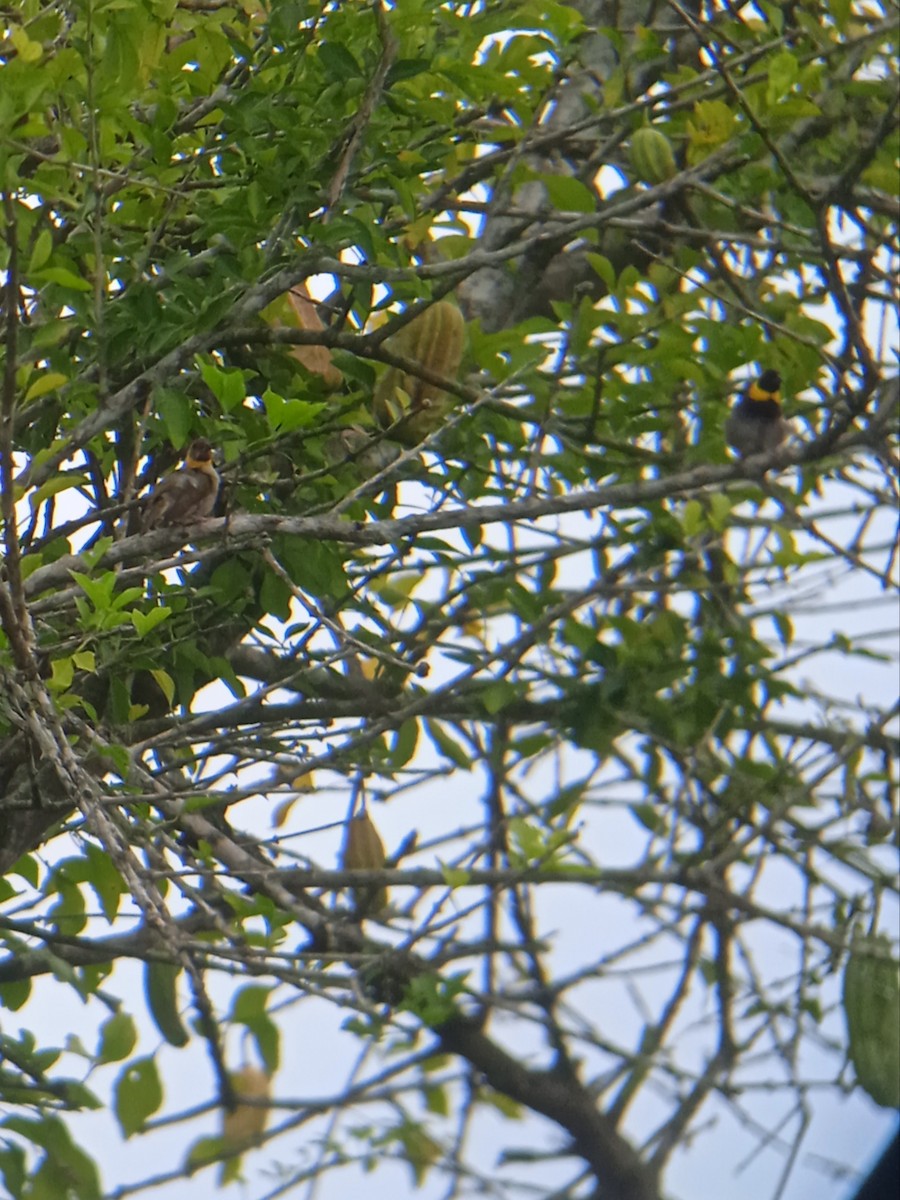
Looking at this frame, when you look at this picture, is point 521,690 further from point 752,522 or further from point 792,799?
point 752,522

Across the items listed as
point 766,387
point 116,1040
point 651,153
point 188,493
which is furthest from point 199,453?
point 766,387

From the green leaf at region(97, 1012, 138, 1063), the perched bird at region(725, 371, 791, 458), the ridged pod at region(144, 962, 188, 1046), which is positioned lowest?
the green leaf at region(97, 1012, 138, 1063)

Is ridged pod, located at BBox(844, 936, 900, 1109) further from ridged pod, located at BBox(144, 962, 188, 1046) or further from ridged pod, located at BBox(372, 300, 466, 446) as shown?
ridged pod, located at BBox(372, 300, 466, 446)

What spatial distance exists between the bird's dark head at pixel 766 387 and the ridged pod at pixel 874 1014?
154 centimetres

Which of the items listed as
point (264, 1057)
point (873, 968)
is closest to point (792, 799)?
point (873, 968)

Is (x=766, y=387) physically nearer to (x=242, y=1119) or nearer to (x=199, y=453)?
(x=199, y=453)

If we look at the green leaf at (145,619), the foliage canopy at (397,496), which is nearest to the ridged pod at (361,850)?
the foliage canopy at (397,496)

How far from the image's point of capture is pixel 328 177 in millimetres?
2621

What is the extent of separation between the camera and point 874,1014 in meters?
3.69

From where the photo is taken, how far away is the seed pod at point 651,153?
11.7 ft

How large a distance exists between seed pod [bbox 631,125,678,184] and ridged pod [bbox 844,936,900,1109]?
200 centimetres

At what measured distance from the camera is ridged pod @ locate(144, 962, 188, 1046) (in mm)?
3301

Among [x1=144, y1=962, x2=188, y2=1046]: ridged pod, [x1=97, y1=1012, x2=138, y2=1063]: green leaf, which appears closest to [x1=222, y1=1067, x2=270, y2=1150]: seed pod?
[x1=144, y1=962, x2=188, y2=1046]: ridged pod

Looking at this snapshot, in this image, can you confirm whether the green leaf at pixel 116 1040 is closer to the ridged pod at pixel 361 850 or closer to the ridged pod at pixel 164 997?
the ridged pod at pixel 164 997
